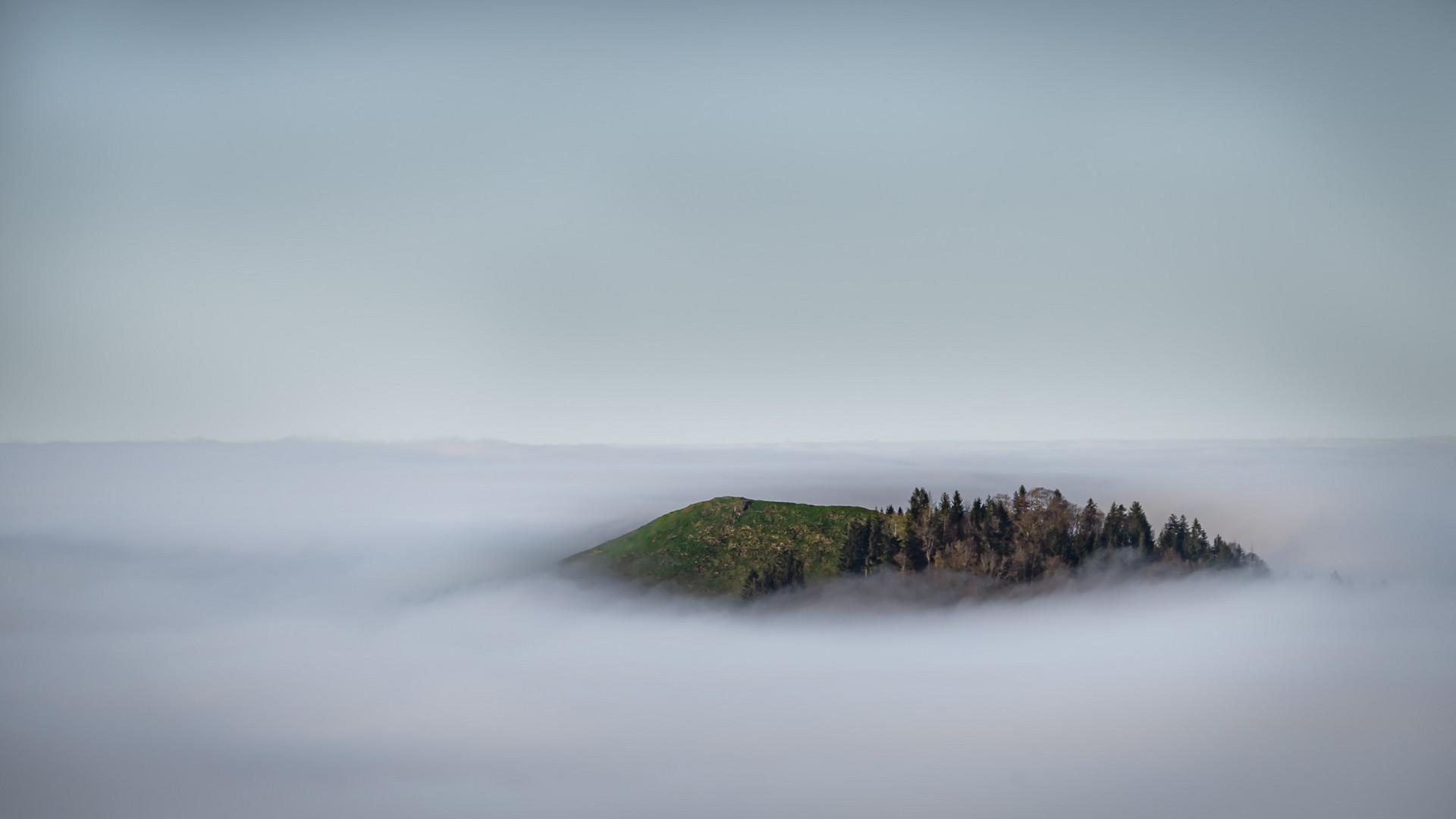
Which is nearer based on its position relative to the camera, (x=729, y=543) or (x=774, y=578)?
(x=774, y=578)

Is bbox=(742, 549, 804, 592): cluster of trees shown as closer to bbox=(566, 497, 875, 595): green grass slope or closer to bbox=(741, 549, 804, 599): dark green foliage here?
bbox=(741, 549, 804, 599): dark green foliage

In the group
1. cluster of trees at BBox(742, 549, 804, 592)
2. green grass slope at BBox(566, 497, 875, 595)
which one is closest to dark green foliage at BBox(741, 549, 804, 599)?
cluster of trees at BBox(742, 549, 804, 592)

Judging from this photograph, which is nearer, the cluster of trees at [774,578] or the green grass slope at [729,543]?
the cluster of trees at [774,578]

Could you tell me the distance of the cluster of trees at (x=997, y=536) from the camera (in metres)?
146

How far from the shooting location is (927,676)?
7653 inches

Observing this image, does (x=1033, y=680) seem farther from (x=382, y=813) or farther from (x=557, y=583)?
(x=382, y=813)

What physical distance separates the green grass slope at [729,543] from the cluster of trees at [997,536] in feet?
20.2

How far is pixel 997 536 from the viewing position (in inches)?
5797

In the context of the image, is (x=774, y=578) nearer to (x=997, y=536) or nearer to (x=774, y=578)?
(x=774, y=578)

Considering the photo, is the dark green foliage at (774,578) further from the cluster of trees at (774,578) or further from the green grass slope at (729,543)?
the green grass slope at (729,543)

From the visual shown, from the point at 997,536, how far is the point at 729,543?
189 ft

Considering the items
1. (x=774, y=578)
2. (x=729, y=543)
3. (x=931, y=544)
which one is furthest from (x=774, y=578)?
(x=931, y=544)

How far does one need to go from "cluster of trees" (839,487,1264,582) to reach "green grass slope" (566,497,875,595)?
6143mm

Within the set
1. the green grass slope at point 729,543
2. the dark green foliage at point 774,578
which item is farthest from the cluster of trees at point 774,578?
the green grass slope at point 729,543
